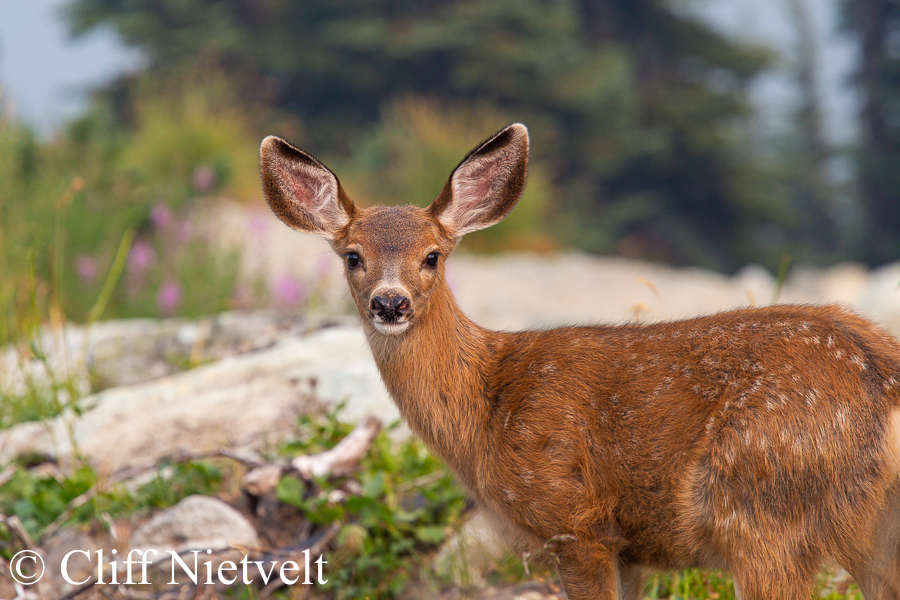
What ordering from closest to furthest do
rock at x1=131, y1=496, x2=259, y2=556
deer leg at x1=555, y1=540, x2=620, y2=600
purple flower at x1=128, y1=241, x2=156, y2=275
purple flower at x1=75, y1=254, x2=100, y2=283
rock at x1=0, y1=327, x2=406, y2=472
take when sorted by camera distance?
deer leg at x1=555, y1=540, x2=620, y2=600 < rock at x1=131, y1=496, x2=259, y2=556 < rock at x1=0, y1=327, x2=406, y2=472 < purple flower at x1=128, y1=241, x2=156, y2=275 < purple flower at x1=75, y1=254, x2=100, y2=283

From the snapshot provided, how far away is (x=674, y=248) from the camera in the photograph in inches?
1003

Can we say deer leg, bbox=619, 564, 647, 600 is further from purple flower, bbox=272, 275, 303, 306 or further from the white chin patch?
purple flower, bbox=272, 275, 303, 306

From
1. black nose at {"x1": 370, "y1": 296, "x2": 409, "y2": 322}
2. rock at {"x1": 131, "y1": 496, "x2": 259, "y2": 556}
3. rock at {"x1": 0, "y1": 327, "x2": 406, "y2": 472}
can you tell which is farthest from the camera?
rock at {"x1": 0, "y1": 327, "x2": 406, "y2": 472}

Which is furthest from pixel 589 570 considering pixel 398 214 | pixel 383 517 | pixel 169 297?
pixel 169 297

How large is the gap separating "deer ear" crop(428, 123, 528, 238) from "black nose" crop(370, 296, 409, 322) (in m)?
0.58

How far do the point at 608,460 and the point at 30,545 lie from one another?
251 cm

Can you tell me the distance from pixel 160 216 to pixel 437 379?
238 inches

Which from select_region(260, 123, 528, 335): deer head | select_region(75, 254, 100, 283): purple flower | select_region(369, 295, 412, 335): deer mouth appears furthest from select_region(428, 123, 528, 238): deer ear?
select_region(75, 254, 100, 283): purple flower

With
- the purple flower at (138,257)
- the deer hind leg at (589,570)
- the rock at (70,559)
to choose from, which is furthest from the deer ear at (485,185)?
the purple flower at (138,257)

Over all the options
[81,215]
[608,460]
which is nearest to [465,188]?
[608,460]

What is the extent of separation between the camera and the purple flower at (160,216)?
8578mm

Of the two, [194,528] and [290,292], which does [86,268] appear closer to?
[290,292]

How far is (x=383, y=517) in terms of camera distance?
13.1 feet

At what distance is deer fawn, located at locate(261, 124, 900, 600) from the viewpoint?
104 inches
